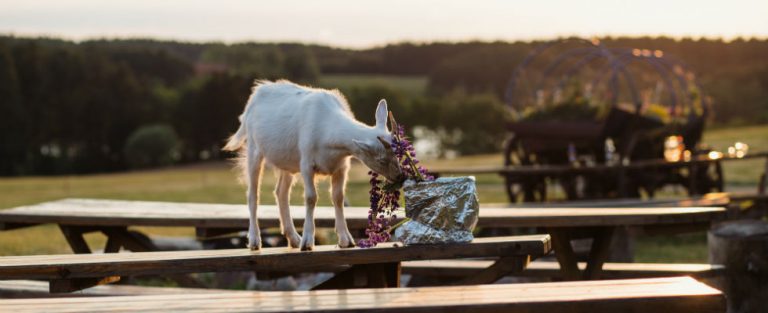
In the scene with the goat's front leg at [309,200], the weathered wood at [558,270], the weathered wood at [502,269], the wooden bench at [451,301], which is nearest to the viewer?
the wooden bench at [451,301]

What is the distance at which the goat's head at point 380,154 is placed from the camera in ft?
16.2

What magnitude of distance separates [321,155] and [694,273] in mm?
3577

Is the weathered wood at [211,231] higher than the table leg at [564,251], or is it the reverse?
the weathered wood at [211,231]

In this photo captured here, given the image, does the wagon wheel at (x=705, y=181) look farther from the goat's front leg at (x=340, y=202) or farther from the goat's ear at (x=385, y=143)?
the goat's ear at (x=385, y=143)


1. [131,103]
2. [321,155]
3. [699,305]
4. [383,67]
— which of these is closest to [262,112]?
[321,155]

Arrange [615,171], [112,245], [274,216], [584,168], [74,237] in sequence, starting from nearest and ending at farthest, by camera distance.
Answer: [274,216] → [74,237] → [112,245] → [584,168] → [615,171]

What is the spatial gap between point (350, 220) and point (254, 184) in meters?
1.23

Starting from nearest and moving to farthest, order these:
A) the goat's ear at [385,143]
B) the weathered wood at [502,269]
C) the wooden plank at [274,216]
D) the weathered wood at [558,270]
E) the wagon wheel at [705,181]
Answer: the goat's ear at [385,143], the weathered wood at [502,269], the wooden plank at [274,216], the weathered wood at [558,270], the wagon wheel at [705,181]

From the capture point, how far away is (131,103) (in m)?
66.1

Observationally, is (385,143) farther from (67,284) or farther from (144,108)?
(144,108)

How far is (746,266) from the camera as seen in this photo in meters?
7.52

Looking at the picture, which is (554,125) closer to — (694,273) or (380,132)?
(694,273)

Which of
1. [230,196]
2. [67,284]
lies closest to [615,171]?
[67,284]

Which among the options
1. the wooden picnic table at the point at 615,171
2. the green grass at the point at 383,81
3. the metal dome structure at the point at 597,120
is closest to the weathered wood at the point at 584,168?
the wooden picnic table at the point at 615,171
